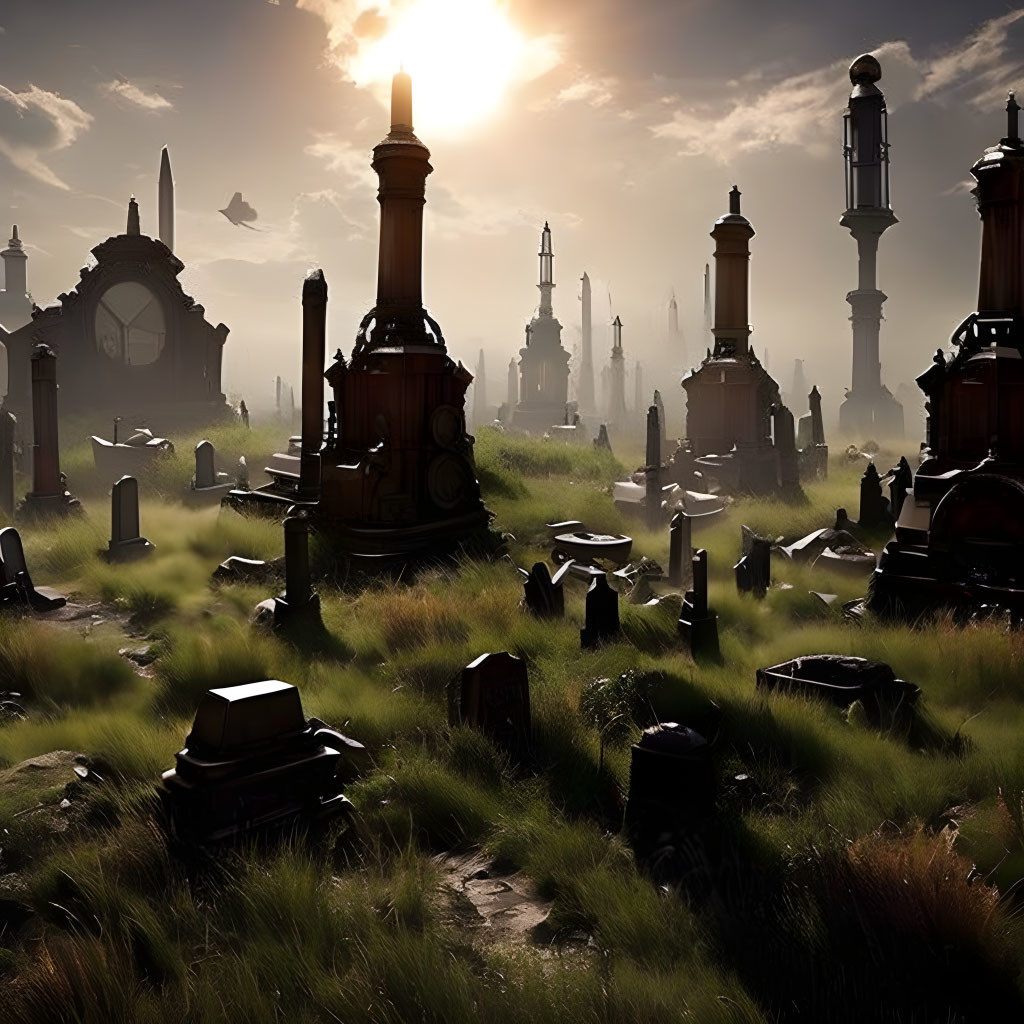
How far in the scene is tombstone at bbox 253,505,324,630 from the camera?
26.7 ft

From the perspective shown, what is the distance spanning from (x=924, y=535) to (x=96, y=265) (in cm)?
2174

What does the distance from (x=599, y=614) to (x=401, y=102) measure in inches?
319

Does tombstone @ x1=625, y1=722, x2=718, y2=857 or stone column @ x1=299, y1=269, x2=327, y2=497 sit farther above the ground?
stone column @ x1=299, y1=269, x2=327, y2=497

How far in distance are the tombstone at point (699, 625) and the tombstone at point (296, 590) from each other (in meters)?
3.42

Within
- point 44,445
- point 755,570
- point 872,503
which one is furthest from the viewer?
point 44,445

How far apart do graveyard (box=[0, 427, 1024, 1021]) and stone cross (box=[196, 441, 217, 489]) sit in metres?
7.63

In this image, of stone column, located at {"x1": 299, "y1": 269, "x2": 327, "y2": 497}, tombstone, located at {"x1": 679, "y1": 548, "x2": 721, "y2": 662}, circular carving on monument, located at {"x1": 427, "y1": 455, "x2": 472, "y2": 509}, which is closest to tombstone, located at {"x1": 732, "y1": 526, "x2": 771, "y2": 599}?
tombstone, located at {"x1": 679, "y1": 548, "x2": 721, "y2": 662}

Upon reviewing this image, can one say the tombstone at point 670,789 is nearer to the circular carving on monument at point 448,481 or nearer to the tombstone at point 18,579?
the circular carving on monument at point 448,481

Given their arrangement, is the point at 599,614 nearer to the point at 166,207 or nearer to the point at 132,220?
the point at 132,220

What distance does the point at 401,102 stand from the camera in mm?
11562

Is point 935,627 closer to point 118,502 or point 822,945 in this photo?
point 822,945

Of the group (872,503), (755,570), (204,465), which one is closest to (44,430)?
(204,465)

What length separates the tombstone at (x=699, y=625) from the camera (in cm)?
727

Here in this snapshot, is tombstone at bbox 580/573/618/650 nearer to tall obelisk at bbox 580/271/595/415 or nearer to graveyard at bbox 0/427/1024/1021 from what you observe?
graveyard at bbox 0/427/1024/1021
